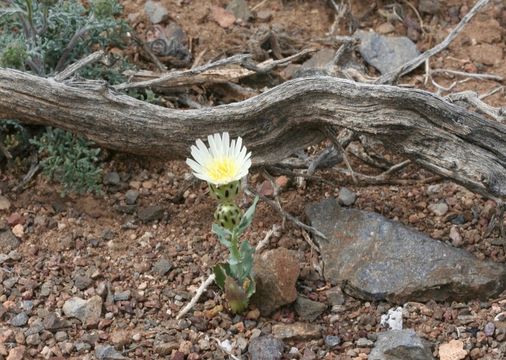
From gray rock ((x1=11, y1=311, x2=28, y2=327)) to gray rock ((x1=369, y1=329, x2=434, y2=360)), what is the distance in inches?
52.7

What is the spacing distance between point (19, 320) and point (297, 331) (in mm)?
1080

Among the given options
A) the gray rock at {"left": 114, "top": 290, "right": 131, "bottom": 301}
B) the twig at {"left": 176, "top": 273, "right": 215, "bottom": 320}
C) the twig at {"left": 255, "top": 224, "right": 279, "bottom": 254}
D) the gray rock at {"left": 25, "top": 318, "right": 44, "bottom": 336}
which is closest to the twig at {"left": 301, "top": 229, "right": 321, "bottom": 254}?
the twig at {"left": 255, "top": 224, "right": 279, "bottom": 254}

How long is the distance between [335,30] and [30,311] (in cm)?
231

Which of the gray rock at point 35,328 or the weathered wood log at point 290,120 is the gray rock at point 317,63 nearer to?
the weathered wood log at point 290,120

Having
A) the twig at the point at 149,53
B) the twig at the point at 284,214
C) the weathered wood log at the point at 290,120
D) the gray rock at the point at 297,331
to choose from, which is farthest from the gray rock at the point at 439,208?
the twig at the point at 149,53

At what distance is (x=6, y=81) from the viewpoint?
4199 millimetres

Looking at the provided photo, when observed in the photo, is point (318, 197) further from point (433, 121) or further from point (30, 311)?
point (30, 311)

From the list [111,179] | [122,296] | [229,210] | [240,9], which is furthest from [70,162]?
[240,9]

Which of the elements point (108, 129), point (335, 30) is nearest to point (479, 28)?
point (335, 30)

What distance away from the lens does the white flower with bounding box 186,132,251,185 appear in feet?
11.5

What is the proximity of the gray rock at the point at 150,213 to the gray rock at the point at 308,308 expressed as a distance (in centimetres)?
85

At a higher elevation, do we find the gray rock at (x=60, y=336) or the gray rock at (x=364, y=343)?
the gray rock at (x=60, y=336)

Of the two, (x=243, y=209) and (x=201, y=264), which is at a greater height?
(x=243, y=209)

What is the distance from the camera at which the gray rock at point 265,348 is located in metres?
3.56
